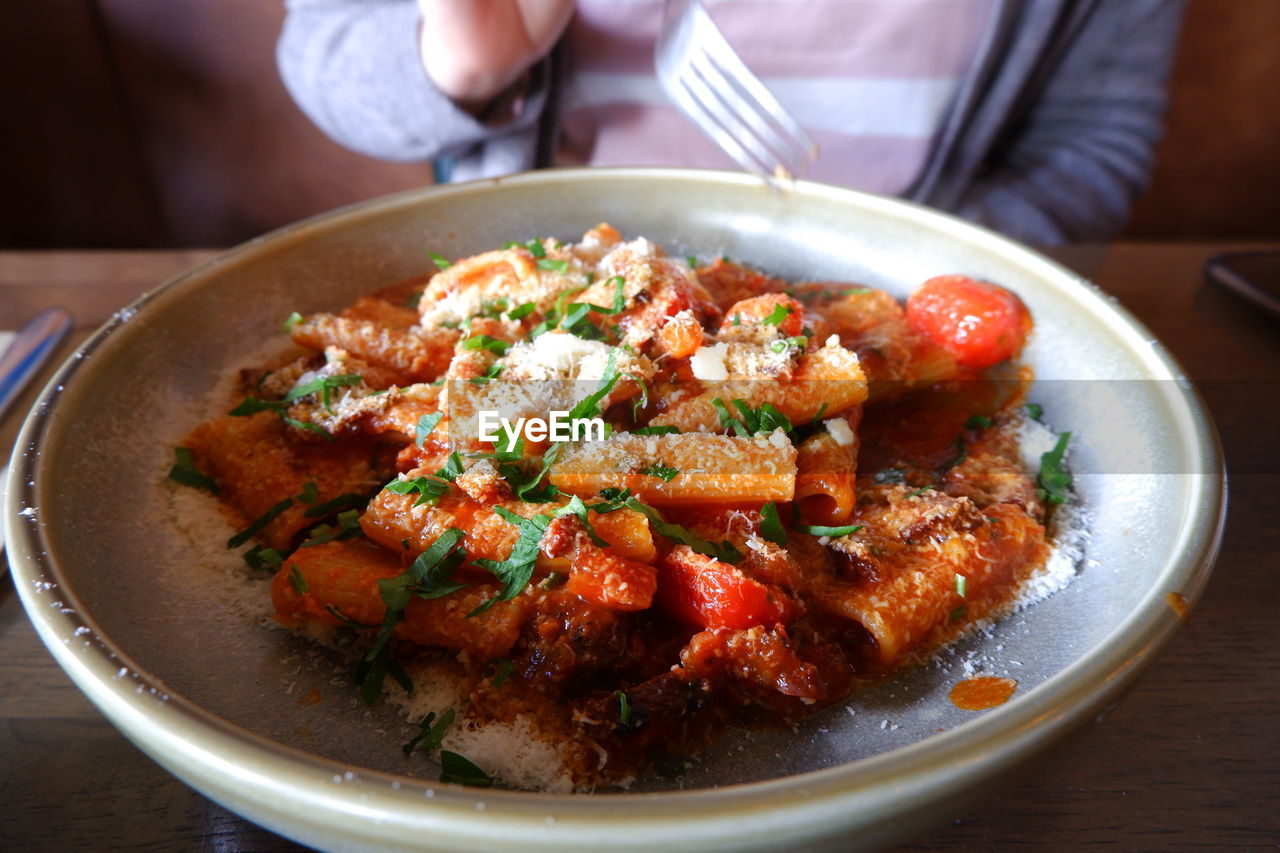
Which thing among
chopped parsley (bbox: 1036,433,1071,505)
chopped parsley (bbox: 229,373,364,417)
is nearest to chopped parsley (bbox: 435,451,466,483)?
chopped parsley (bbox: 229,373,364,417)

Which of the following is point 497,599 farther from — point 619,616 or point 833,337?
point 833,337

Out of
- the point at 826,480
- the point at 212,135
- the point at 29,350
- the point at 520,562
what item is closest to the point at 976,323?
the point at 826,480

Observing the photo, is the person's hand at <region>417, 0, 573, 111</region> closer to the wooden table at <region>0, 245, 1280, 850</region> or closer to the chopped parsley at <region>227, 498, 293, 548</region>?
the chopped parsley at <region>227, 498, 293, 548</region>

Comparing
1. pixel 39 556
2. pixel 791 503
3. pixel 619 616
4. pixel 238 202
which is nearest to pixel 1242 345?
pixel 791 503

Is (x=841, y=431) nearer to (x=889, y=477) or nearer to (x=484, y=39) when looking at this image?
(x=889, y=477)

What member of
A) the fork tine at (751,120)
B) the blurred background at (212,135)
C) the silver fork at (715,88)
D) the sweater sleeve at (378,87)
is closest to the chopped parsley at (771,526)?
the silver fork at (715,88)

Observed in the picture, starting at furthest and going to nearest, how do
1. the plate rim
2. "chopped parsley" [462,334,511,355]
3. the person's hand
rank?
the person's hand → "chopped parsley" [462,334,511,355] → the plate rim
